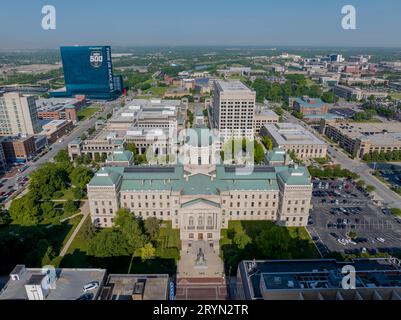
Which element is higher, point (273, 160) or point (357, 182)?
point (273, 160)

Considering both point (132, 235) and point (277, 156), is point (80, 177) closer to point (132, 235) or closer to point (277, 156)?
point (132, 235)

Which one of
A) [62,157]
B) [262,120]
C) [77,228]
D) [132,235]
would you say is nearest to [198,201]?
[132,235]

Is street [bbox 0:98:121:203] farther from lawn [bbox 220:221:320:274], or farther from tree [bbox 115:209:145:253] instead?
lawn [bbox 220:221:320:274]

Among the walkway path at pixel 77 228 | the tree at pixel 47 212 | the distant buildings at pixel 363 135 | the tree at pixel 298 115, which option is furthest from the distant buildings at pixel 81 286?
the tree at pixel 298 115

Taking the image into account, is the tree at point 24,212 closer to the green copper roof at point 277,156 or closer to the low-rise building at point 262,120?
the green copper roof at point 277,156
